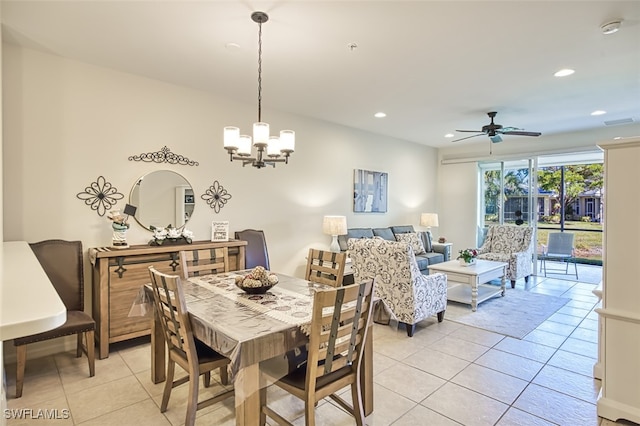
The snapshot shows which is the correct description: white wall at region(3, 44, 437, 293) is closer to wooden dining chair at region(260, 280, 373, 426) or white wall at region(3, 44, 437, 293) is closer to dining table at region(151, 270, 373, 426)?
dining table at region(151, 270, 373, 426)

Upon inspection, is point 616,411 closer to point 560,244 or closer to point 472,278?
point 472,278

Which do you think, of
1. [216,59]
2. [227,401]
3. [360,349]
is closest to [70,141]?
[216,59]

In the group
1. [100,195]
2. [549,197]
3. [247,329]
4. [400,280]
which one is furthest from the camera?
[549,197]

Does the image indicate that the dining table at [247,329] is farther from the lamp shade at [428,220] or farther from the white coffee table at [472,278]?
the lamp shade at [428,220]

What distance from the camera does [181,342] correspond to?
A: 197 cm

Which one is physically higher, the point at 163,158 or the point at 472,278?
the point at 163,158

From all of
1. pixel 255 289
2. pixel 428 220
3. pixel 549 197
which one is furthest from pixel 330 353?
pixel 549 197

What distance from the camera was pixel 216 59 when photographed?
10.5ft

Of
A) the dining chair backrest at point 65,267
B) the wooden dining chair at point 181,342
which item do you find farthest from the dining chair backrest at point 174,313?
the dining chair backrest at point 65,267

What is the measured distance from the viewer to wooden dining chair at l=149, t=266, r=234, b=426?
1.85 m

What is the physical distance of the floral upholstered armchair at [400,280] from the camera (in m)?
3.48

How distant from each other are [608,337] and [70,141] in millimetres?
4638

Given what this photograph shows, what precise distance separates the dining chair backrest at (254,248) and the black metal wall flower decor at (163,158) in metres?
1.06

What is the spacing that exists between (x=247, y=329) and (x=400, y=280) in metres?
2.19
